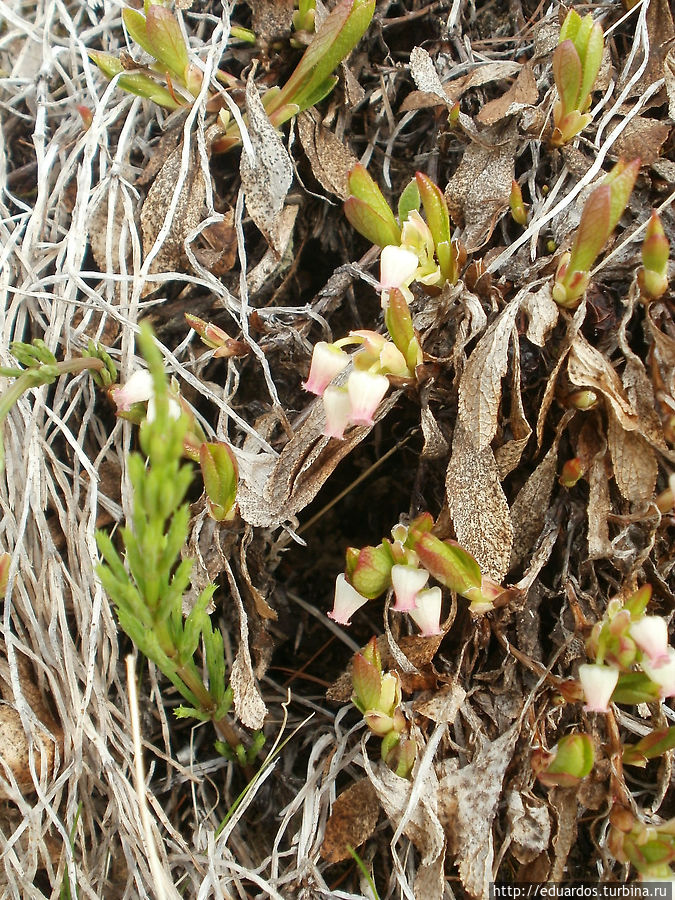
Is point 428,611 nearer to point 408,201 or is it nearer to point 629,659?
point 629,659

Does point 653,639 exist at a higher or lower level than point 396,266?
lower

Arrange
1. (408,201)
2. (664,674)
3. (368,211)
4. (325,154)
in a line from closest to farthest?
1. (664,674)
2. (368,211)
3. (408,201)
4. (325,154)

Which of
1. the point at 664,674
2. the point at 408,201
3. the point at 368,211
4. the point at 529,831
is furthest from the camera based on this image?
the point at 408,201

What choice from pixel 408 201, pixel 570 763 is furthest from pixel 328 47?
pixel 570 763

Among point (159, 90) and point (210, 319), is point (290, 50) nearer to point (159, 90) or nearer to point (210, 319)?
point (159, 90)

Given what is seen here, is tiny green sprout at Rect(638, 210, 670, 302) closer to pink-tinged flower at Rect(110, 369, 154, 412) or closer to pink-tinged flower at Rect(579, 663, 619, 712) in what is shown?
pink-tinged flower at Rect(579, 663, 619, 712)

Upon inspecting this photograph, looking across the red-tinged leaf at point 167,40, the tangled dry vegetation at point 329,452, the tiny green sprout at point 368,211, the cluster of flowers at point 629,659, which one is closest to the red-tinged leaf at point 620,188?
the tangled dry vegetation at point 329,452

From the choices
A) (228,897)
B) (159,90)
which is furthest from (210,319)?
(228,897)

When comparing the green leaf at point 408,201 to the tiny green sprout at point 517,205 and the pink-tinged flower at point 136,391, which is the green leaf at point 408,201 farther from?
the pink-tinged flower at point 136,391

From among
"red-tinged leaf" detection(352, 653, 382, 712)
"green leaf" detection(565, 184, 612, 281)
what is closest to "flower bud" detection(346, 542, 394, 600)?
"red-tinged leaf" detection(352, 653, 382, 712)
